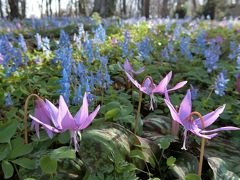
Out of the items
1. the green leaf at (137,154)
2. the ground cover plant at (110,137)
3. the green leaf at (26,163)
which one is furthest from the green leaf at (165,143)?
the green leaf at (26,163)

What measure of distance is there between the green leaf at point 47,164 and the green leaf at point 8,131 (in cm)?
30

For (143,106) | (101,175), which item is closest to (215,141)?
(143,106)

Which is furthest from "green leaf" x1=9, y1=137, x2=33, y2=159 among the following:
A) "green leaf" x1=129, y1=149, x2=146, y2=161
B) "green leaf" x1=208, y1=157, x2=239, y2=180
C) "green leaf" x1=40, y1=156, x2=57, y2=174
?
"green leaf" x1=208, y1=157, x2=239, y2=180

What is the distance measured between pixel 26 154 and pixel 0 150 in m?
0.18

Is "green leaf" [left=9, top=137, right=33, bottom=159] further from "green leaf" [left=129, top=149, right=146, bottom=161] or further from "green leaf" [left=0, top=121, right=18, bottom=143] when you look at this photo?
"green leaf" [left=129, top=149, right=146, bottom=161]

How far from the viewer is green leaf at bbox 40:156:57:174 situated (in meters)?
1.45

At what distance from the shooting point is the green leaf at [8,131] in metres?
1.64

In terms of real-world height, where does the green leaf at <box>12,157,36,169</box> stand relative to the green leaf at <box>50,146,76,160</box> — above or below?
below

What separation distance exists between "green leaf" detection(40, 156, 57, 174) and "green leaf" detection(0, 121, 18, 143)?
0.30 meters

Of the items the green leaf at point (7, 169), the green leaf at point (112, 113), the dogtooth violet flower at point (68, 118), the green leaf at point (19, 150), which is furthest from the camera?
the green leaf at point (112, 113)

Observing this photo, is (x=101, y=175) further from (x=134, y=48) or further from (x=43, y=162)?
(x=134, y=48)

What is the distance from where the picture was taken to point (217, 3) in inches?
934

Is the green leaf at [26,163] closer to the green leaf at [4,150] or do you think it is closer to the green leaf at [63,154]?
the green leaf at [4,150]

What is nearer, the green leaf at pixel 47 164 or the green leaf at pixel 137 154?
the green leaf at pixel 47 164
